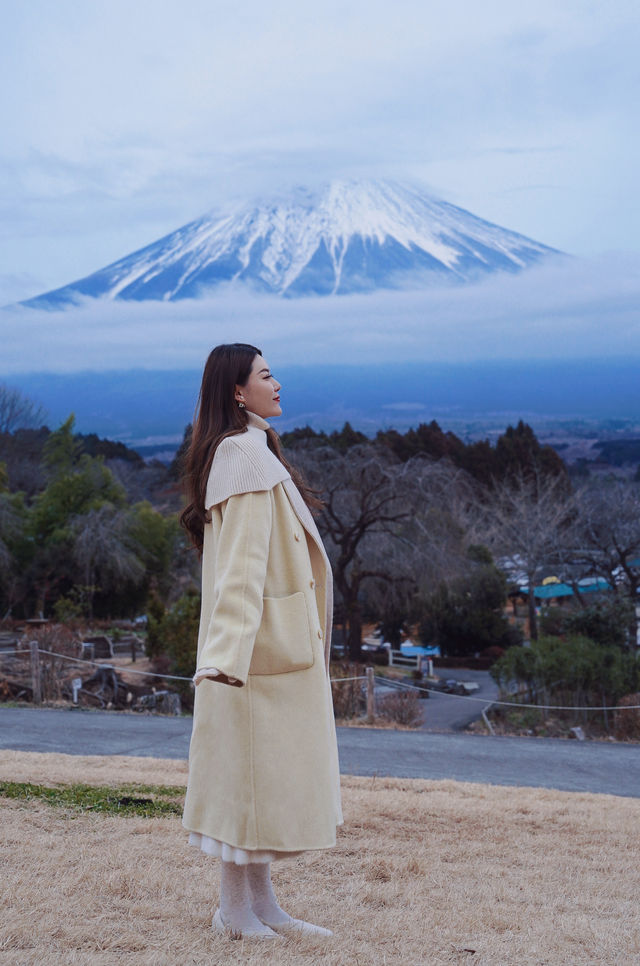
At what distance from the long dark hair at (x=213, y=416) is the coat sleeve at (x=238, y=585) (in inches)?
7.1

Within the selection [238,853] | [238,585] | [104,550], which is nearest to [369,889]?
[238,853]

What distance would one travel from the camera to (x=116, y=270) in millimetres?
123125

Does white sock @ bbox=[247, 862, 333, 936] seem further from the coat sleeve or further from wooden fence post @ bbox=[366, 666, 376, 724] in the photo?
wooden fence post @ bbox=[366, 666, 376, 724]

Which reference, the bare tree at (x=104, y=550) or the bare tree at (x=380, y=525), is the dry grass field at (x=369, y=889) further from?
the bare tree at (x=104, y=550)

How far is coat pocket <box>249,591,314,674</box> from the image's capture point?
282cm

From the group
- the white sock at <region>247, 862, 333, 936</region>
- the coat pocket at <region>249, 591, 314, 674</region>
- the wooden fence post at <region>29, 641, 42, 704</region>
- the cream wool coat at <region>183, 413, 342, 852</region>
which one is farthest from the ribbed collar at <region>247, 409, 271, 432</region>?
the wooden fence post at <region>29, 641, 42, 704</region>

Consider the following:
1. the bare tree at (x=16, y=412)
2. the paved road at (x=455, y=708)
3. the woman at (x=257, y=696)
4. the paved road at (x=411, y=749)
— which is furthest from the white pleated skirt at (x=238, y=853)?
the bare tree at (x=16, y=412)

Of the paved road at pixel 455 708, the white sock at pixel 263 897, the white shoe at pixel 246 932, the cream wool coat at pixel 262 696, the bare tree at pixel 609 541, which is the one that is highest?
the bare tree at pixel 609 541

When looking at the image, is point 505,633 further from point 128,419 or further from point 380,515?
point 128,419

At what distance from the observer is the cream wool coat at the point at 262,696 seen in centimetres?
279

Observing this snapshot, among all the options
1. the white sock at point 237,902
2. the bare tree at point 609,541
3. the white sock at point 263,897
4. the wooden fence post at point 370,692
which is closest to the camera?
the white sock at point 237,902

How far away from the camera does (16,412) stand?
55219 millimetres

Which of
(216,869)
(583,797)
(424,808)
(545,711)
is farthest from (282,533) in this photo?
(545,711)

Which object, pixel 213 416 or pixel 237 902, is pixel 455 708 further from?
pixel 213 416
